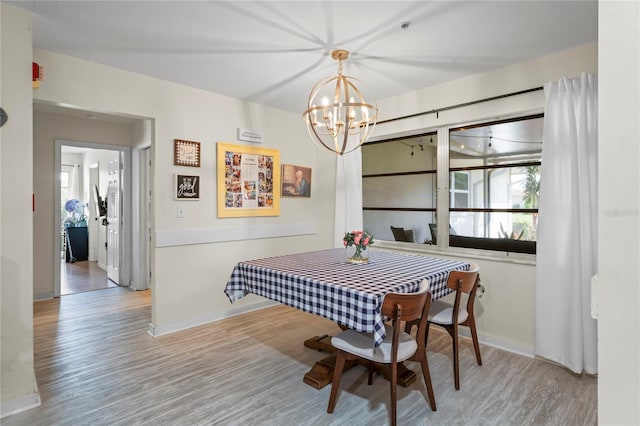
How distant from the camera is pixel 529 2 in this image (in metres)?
2.02

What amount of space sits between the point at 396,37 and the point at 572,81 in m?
1.37

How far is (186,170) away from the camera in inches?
136

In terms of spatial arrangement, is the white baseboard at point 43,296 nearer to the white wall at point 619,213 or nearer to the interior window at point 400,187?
the interior window at point 400,187

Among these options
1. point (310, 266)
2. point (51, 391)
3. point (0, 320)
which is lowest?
point (51, 391)

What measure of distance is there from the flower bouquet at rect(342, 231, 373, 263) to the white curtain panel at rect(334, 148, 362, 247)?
154 centimetres

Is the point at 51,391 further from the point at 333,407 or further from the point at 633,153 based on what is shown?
the point at 633,153

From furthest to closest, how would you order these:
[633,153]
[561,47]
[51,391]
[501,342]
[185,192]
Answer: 1. [185,192]
2. [501,342]
3. [561,47]
4. [51,391]
5. [633,153]

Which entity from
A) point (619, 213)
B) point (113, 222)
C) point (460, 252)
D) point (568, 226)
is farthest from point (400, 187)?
point (113, 222)

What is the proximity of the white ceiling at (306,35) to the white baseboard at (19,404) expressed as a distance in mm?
2351

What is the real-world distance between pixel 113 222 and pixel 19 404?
12.9 feet

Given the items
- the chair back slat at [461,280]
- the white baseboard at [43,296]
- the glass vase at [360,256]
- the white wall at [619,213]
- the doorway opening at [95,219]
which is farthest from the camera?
the doorway opening at [95,219]

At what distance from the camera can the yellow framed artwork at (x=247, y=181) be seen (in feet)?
12.2

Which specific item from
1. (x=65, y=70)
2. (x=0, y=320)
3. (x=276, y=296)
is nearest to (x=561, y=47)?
(x=276, y=296)

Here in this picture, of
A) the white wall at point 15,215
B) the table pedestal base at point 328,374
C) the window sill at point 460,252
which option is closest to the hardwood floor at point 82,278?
the white wall at point 15,215
